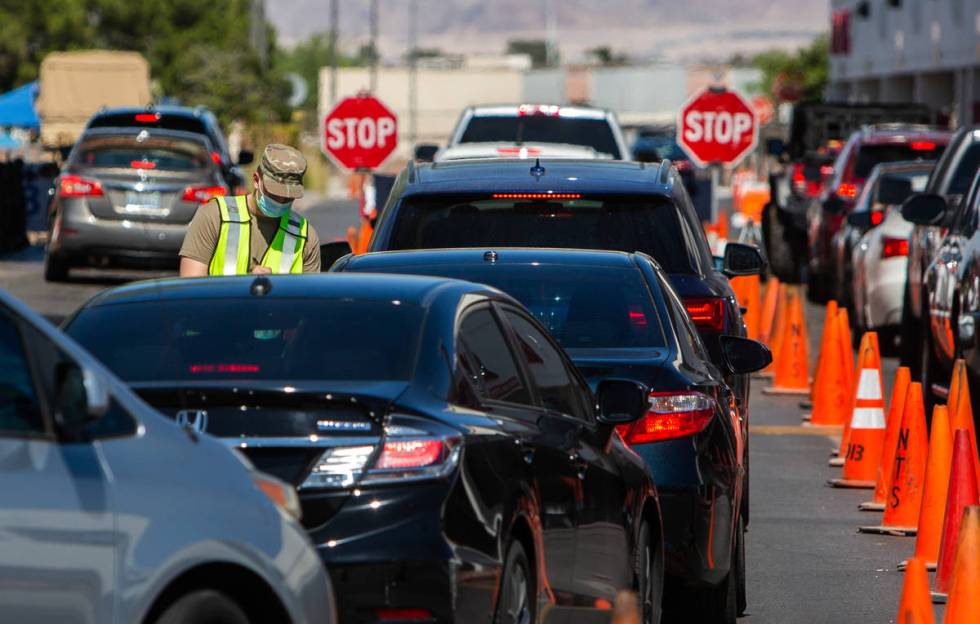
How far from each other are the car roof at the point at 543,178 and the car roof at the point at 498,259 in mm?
1432

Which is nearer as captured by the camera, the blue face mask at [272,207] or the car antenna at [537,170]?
the blue face mask at [272,207]

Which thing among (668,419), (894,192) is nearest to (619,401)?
(668,419)

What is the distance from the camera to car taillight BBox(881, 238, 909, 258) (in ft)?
60.6

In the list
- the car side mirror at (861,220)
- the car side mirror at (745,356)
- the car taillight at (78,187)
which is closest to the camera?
the car side mirror at (745,356)

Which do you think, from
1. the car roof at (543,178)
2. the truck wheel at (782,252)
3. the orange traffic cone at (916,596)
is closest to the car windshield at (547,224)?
the car roof at (543,178)

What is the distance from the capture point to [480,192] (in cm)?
1005

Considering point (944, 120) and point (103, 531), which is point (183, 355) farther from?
point (944, 120)

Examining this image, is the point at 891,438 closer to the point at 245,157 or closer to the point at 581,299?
the point at 581,299

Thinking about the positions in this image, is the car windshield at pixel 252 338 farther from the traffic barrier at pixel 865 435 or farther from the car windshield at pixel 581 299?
the traffic barrier at pixel 865 435

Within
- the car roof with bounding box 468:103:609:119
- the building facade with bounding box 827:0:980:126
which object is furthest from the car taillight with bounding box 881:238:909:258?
the building facade with bounding box 827:0:980:126

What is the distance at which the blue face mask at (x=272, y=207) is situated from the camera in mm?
9430

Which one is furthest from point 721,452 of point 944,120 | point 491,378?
point 944,120

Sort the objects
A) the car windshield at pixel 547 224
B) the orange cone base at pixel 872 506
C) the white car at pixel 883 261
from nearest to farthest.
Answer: the car windshield at pixel 547 224
the orange cone base at pixel 872 506
the white car at pixel 883 261

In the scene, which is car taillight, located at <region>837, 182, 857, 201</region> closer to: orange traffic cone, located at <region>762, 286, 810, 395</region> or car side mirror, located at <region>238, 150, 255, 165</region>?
orange traffic cone, located at <region>762, 286, 810, 395</region>
